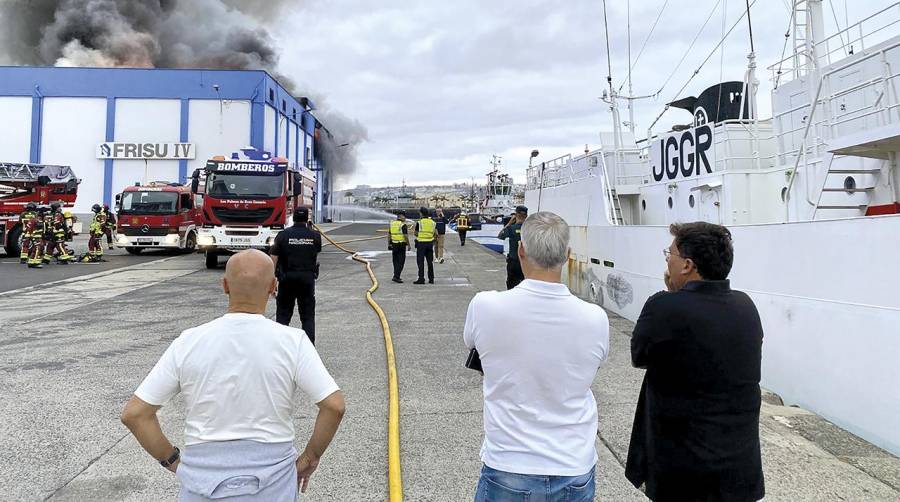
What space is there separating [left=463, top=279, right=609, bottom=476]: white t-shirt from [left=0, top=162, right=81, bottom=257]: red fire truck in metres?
21.2

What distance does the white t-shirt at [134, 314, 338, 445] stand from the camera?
171cm

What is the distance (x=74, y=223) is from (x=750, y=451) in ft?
71.1

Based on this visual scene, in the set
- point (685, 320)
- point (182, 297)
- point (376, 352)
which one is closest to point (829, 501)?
point (685, 320)

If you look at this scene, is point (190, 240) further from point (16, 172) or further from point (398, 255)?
point (398, 255)

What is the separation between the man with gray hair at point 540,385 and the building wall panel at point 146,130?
39126mm

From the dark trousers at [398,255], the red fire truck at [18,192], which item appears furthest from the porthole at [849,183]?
the red fire truck at [18,192]

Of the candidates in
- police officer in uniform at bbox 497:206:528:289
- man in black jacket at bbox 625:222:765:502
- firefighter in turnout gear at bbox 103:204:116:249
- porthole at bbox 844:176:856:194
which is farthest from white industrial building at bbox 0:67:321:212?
man in black jacket at bbox 625:222:765:502

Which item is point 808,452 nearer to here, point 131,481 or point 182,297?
point 131,481

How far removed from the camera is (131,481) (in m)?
3.20

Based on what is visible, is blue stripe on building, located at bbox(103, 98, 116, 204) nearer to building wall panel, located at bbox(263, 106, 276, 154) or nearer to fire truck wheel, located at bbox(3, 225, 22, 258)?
building wall panel, located at bbox(263, 106, 276, 154)

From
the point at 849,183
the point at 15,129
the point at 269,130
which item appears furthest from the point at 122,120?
the point at 849,183

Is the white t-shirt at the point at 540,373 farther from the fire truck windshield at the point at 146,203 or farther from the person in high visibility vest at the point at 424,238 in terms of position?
the fire truck windshield at the point at 146,203

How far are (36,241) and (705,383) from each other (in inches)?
716

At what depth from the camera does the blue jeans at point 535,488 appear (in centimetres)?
167
